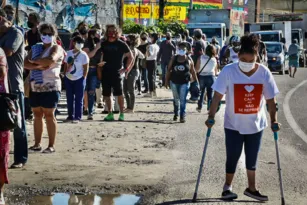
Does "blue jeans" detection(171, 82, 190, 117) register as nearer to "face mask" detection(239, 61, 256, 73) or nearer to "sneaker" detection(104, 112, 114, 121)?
"sneaker" detection(104, 112, 114, 121)

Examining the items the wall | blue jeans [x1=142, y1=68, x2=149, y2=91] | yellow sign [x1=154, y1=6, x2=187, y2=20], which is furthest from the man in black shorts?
yellow sign [x1=154, y1=6, x2=187, y2=20]

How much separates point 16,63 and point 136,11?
41.9 meters

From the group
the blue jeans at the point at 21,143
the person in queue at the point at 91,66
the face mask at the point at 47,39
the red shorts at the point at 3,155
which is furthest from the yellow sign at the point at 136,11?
the red shorts at the point at 3,155

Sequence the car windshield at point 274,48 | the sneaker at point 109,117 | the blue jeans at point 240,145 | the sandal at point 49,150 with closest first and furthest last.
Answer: the blue jeans at point 240,145, the sandal at point 49,150, the sneaker at point 109,117, the car windshield at point 274,48

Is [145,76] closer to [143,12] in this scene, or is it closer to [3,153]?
[3,153]

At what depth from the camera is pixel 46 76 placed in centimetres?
1141

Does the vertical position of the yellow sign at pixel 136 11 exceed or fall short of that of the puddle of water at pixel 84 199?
it exceeds it

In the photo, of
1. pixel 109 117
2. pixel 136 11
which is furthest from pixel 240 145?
pixel 136 11

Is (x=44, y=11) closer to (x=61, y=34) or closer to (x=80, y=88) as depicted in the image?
(x=61, y=34)

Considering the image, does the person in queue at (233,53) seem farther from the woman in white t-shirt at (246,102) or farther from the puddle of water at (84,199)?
the puddle of water at (84,199)

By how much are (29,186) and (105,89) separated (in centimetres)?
690

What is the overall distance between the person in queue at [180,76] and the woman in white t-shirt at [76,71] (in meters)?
2.04

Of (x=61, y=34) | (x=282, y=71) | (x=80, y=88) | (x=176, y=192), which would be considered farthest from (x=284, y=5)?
(x=176, y=192)

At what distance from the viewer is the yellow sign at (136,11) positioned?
51094 mm
